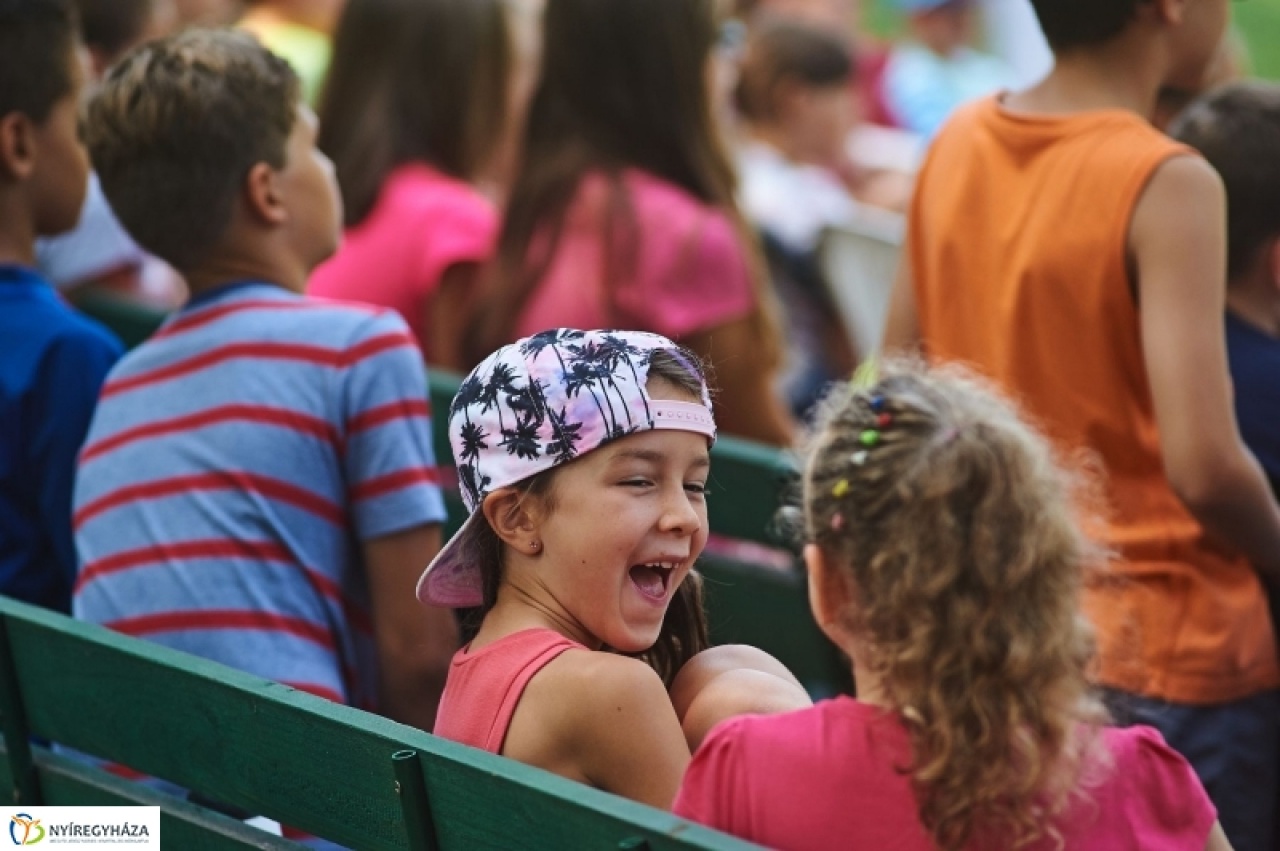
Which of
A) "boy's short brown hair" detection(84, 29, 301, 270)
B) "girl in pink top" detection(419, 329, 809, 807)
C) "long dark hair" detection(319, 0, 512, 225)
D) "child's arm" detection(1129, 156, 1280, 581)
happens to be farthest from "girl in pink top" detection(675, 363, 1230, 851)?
"long dark hair" detection(319, 0, 512, 225)

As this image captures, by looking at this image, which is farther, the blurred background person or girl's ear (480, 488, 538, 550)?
the blurred background person

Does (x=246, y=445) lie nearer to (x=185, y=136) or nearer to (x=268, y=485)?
(x=268, y=485)

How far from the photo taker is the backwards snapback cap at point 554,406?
7.38ft

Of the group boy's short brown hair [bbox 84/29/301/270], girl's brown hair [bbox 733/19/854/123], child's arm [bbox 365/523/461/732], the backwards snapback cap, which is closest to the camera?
the backwards snapback cap

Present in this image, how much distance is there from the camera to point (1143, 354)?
273 centimetres

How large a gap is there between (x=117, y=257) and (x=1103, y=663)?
2.86 metres

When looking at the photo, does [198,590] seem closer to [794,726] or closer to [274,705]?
[274,705]

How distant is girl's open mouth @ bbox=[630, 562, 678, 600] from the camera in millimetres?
2303

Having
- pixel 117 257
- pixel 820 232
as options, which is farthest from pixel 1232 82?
pixel 820 232

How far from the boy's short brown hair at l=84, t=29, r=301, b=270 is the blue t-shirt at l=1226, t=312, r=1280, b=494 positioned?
159 cm

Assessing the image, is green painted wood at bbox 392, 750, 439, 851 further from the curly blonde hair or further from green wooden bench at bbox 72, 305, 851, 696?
green wooden bench at bbox 72, 305, 851, 696

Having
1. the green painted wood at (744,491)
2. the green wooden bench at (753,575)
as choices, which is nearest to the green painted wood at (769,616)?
the green wooden bench at (753,575)

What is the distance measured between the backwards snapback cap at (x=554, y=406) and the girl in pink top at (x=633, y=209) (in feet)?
6.10

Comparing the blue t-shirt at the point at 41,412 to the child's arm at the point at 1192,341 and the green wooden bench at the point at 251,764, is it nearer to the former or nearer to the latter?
the green wooden bench at the point at 251,764
